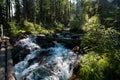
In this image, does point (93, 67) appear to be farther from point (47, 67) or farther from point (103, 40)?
point (47, 67)

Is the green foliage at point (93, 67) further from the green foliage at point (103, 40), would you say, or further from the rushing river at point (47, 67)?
the rushing river at point (47, 67)

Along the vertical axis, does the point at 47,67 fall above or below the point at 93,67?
below

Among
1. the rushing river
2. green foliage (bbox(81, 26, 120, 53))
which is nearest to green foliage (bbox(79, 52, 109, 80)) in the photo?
green foliage (bbox(81, 26, 120, 53))

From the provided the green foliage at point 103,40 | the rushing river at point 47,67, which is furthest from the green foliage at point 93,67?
the rushing river at point 47,67

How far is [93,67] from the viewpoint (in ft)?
21.5

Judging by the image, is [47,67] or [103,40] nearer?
[103,40]

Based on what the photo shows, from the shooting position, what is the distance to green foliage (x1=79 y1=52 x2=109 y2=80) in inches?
252

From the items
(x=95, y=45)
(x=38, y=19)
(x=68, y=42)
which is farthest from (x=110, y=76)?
(x=38, y=19)

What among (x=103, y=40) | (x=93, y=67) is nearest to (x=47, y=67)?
(x=103, y=40)

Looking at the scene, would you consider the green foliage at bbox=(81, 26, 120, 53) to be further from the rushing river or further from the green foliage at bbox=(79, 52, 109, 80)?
the rushing river

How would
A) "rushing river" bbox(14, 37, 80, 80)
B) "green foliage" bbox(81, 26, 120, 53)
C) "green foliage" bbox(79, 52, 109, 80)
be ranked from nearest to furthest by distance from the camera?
"green foliage" bbox(79, 52, 109, 80), "green foliage" bbox(81, 26, 120, 53), "rushing river" bbox(14, 37, 80, 80)

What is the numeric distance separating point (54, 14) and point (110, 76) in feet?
146

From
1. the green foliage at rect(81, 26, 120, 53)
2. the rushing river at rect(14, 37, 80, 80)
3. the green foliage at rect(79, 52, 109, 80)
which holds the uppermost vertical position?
the green foliage at rect(81, 26, 120, 53)

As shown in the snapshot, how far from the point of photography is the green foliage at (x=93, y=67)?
639 cm
